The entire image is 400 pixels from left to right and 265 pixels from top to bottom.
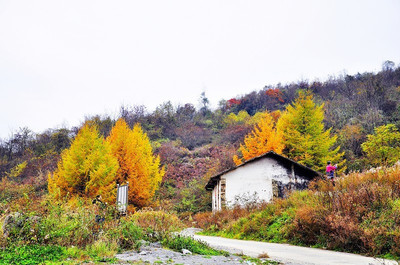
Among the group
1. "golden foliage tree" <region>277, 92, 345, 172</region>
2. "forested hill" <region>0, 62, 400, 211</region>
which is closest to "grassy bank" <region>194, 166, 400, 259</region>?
"golden foliage tree" <region>277, 92, 345, 172</region>

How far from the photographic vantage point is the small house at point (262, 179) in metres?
21.4

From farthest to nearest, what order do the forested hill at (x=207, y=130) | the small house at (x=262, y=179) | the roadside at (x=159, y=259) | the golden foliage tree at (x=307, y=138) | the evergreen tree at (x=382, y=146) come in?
the forested hill at (x=207, y=130)
the golden foliage tree at (x=307, y=138)
the evergreen tree at (x=382, y=146)
the small house at (x=262, y=179)
the roadside at (x=159, y=259)

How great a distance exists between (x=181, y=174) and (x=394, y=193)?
3530 cm

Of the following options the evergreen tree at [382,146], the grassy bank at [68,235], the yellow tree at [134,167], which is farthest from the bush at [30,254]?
the evergreen tree at [382,146]

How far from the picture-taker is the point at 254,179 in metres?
21.8

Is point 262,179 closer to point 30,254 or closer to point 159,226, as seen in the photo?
point 159,226

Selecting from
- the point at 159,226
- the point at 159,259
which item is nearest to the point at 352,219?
the point at 159,226

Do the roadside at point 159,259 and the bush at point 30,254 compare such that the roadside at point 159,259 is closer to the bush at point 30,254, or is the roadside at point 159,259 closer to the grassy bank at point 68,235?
the grassy bank at point 68,235

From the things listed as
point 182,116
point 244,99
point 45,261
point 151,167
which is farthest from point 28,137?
point 45,261

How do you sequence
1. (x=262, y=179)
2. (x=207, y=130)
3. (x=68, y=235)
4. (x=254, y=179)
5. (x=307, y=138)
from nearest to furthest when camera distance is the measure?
(x=68, y=235) < (x=262, y=179) < (x=254, y=179) < (x=307, y=138) < (x=207, y=130)

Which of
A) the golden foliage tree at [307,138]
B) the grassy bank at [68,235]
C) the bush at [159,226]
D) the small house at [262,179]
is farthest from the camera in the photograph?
the golden foliage tree at [307,138]

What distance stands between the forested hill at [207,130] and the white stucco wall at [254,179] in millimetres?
9322

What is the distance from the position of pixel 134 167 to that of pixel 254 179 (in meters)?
11.5

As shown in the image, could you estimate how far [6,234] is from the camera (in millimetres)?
5414
